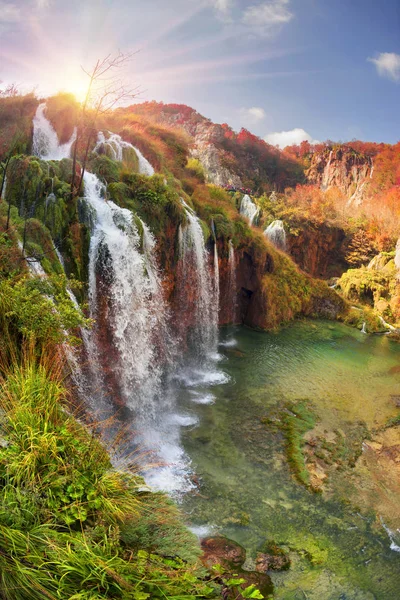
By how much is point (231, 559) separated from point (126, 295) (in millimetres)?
7262

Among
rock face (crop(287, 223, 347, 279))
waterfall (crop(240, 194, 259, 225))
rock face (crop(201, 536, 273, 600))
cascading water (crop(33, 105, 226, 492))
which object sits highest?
waterfall (crop(240, 194, 259, 225))

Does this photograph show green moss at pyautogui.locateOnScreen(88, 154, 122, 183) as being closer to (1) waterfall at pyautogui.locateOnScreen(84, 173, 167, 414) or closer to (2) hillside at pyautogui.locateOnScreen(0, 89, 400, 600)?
(2) hillside at pyautogui.locateOnScreen(0, 89, 400, 600)

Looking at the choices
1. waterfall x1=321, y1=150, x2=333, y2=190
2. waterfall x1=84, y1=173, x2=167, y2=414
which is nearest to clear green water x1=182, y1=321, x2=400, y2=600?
waterfall x1=84, y1=173, x2=167, y2=414

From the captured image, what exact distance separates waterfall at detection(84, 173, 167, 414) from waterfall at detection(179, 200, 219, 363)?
291 centimetres

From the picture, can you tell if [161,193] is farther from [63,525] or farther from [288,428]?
[63,525]

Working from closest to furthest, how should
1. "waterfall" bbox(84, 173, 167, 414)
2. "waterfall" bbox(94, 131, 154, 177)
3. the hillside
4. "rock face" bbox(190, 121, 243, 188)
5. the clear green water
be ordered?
1. the hillside
2. the clear green water
3. "waterfall" bbox(84, 173, 167, 414)
4. "waterfall" bbox(94, 131, 154, 177)
5. "rock face" bbox(190, 121, 243, 188)

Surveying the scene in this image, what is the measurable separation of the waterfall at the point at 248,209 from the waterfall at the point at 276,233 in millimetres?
1427

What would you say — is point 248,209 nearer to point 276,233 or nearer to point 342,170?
point 276,233

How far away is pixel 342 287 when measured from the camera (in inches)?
996

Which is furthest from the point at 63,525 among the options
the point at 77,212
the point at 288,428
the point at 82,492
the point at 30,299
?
the point at 77,212

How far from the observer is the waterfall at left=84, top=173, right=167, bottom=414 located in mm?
11156

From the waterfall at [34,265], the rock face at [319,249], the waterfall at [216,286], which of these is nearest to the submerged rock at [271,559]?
the waterfall at [34,265]

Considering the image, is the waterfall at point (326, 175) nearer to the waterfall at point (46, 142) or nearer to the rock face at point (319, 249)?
the rock face at point (319, 249)

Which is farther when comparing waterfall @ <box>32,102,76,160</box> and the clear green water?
waterfall @ <box>32,102,76,160</box>
